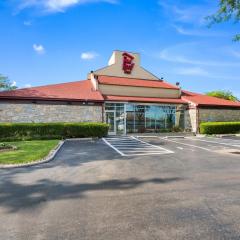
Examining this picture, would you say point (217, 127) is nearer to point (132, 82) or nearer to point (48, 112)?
point (132, 82)

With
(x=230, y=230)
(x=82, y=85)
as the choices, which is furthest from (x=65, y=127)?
(x=230, y=230)

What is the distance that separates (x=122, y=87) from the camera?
3269 centimetres

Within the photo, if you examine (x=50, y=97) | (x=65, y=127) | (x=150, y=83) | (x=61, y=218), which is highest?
(x=150, y=83)

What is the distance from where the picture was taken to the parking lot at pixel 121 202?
16.1ft

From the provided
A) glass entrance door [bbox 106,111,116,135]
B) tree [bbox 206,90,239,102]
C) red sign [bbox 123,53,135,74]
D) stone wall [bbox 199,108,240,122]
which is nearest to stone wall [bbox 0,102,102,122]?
glass entrance door [bbox 106,111,116,135]

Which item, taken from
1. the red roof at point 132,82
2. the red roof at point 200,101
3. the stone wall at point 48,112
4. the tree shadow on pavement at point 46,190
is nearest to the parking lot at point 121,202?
the tree shadow on pavement at point 46,190

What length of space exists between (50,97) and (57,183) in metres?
19.2

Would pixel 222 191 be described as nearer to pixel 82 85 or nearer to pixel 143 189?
pixel 143 189

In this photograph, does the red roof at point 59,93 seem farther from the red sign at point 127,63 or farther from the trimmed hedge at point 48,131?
the red sign at point 127,63

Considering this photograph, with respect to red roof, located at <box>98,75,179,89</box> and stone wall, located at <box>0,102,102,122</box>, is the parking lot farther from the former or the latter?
red roof, located at <box>98,75,179,89</box>

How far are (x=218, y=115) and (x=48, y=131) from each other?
1877cm

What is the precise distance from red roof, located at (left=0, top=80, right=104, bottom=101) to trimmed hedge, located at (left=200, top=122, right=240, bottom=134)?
1055cm

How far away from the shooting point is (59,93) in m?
28.5

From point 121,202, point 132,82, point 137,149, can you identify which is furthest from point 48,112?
point 121,202
